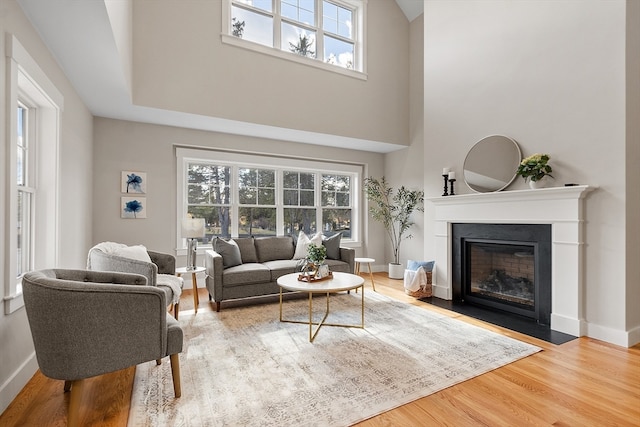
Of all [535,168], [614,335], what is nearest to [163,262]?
[535,168]

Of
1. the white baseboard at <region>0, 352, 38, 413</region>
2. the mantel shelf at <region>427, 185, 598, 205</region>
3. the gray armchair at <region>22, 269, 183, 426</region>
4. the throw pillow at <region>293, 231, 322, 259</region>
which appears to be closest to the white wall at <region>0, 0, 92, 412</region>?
the white baseboard at <region>0, 352, 38, 413</region>

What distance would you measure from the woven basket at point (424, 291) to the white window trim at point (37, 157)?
3.88 m

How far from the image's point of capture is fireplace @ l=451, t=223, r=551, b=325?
338cm

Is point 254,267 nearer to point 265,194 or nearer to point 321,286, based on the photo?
point 321,286

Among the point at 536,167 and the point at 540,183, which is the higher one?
the point at 536,167

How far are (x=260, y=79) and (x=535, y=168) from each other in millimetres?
3588

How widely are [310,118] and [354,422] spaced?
13.7 feet

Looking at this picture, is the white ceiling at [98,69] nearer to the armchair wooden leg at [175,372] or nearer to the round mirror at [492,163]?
the round mirror at [492,163]

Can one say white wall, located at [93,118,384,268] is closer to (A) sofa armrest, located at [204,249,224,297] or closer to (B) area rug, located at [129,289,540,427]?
(A) sofa armrest, located at [204,249,224,297]

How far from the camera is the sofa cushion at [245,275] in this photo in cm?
389

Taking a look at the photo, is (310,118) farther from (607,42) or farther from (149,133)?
(607,42)

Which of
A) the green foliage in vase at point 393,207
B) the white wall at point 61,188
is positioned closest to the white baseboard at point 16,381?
the white wall at point 61,188

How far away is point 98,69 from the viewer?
3.15 metres

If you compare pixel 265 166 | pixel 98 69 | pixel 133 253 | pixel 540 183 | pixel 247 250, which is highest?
pixel 98 69
